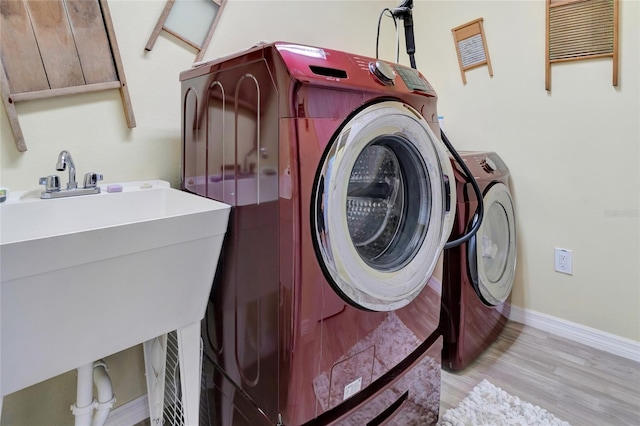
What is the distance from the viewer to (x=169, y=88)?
134 cm

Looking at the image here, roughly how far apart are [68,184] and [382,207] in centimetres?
94

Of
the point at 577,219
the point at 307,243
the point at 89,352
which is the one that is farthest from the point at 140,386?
the point at 577,219

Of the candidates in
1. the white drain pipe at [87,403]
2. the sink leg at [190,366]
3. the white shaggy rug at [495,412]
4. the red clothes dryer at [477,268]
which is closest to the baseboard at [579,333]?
the red clothes dryer at [477,268]

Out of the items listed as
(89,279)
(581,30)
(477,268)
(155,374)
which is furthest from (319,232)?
(581,30)

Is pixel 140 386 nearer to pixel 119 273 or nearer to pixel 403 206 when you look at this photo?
pixel 119 273

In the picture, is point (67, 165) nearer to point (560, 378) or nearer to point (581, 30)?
point (560, 378)

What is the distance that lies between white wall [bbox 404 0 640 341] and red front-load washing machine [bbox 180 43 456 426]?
3.52 ft

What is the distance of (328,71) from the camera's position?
2.80 ft

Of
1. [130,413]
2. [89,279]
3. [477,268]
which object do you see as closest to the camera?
[89,279]

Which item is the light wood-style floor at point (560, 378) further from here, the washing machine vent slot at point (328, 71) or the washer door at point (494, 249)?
the washing machine vent slot at point (328, 71)

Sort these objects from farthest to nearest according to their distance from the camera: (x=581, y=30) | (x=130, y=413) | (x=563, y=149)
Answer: (x=563, y=149) → (x=581, y=30) → (x=130, y=413)

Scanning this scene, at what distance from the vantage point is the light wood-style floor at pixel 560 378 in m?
1.41

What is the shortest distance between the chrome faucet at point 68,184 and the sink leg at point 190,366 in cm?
49

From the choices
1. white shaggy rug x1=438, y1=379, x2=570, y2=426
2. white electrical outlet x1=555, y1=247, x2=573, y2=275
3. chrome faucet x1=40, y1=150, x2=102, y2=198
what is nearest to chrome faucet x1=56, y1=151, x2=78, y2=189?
chrome faucet x1=40, y1=150, x2=102, y2=198
